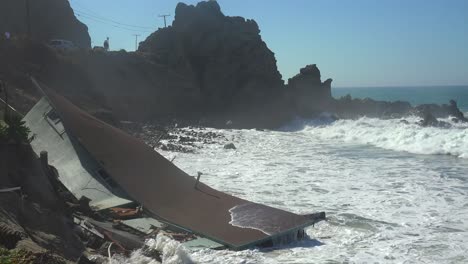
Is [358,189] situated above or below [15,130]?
below

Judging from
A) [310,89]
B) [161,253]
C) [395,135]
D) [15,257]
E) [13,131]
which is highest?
[310,89]

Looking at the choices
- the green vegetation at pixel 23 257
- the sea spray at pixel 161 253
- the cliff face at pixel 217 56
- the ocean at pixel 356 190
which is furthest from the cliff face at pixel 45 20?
the green vegetation at pixel 23 257

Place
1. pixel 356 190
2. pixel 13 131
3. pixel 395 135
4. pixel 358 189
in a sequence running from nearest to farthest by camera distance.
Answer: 1. pixel 13 131
2. pixel 356 190
3. pixel 358 189
4. pixel 395 135

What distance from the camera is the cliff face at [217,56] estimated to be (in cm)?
4791

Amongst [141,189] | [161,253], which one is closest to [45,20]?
[141,189]

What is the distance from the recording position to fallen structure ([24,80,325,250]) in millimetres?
10148

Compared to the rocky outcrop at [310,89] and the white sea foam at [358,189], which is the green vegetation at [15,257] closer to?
the white sea foam at [358,189]

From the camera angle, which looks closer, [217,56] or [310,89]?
[217,56]

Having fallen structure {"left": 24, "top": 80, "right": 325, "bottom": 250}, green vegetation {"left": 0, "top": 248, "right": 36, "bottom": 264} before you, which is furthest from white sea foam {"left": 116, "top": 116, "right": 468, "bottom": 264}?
green vegetation {"left": 0, "top": 248, "right": 36, "bottom": 264}

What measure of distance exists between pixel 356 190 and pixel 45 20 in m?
48.1

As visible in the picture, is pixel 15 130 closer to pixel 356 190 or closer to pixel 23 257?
pixel 23 257

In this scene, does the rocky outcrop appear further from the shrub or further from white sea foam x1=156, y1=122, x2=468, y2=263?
the shrub

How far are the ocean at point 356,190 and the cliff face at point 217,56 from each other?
14.3 m

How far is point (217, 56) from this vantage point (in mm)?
49719
